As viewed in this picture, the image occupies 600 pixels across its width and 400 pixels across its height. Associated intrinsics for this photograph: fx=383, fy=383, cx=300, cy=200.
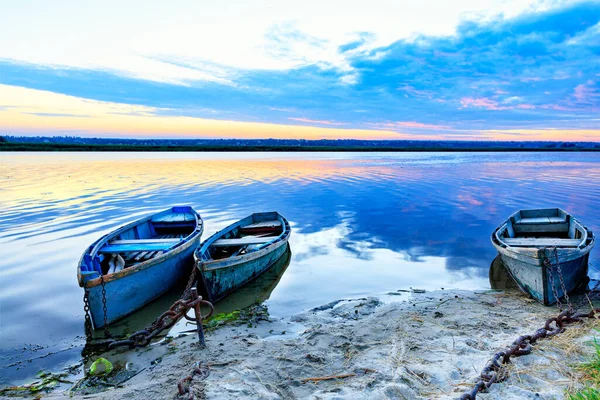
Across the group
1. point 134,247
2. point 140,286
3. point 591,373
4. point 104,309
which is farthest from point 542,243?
point 134,247

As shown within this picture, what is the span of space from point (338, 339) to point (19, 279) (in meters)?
8.78

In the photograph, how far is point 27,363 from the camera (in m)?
6.43

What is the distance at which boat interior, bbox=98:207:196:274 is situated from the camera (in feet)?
32.0

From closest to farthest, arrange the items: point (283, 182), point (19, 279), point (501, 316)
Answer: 1. point (501, 316)
2. point (19, 279)
3. point (283, 182)

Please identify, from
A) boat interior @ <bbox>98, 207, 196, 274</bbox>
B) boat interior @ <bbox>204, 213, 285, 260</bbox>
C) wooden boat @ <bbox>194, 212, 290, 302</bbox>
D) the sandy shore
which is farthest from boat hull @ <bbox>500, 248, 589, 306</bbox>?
boat interior @ <bbox>98, 207, 196, 274</bbox>

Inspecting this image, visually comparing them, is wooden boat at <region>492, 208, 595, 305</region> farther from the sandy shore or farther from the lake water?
the lake water

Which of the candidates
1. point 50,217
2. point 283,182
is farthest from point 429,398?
point 283,182

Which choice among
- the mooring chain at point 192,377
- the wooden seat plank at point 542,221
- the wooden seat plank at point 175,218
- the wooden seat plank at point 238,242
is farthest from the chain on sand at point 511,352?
the wooden seat plank at point 175,218

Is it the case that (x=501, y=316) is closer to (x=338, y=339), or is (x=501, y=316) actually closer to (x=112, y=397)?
(x=338, y=339)

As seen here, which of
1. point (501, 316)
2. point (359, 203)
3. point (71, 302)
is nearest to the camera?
point (501, 316)

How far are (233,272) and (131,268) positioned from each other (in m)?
2.20

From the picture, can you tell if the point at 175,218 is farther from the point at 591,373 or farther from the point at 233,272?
the point at 591,373

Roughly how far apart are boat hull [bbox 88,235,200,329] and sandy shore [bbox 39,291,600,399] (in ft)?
3.81

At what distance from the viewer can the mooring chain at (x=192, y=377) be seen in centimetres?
470
